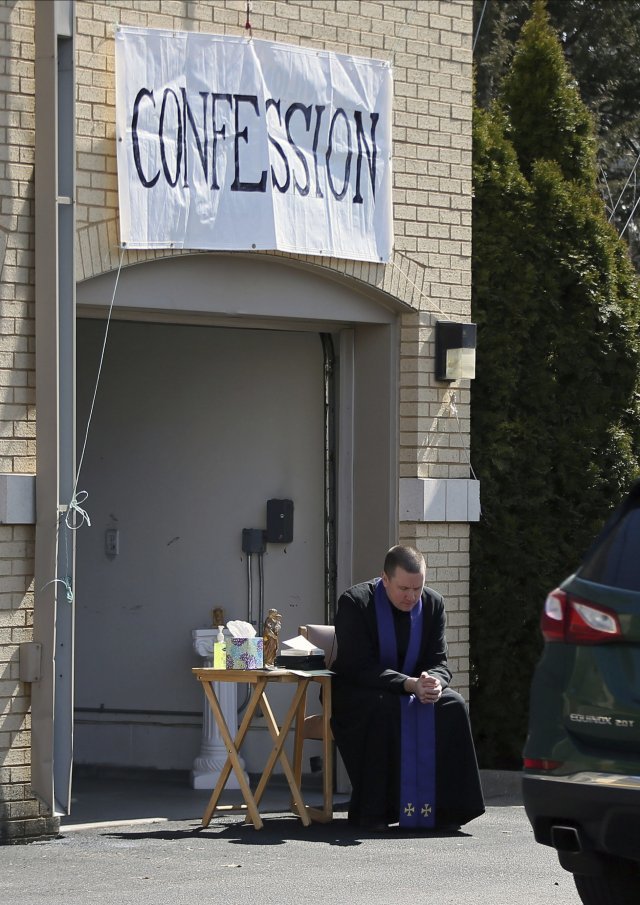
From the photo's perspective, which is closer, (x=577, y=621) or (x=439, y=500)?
(x=577, y=621)

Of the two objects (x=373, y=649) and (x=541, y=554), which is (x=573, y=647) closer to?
(x=373, y=649)

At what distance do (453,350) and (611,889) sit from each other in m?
4.06

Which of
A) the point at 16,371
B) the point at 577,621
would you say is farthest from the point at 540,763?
the point at 16,371

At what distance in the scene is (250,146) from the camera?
8352 mm

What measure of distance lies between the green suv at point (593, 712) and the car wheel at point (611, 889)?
274 mm

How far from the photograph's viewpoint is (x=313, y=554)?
9781mm

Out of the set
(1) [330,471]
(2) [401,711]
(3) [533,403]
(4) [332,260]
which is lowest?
(2) [401,711]

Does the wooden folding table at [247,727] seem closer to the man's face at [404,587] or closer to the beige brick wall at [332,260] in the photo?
Answer: the man's face at [404,587]

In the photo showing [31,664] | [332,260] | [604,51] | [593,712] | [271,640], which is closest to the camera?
[593,712]

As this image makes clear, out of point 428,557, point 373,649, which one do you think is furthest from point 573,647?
point 428,557

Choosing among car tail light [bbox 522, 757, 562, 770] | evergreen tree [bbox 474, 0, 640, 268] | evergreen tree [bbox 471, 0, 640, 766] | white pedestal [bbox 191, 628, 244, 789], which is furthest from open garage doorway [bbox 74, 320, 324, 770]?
evergreen tree [bbox 474, 0, 640, 268]

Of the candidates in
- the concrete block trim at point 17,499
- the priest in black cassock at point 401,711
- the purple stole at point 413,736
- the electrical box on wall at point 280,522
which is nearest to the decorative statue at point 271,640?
the priest in black cassock at point 401,711

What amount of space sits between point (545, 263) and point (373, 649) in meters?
3.11

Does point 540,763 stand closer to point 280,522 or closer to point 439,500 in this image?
point 439,500
